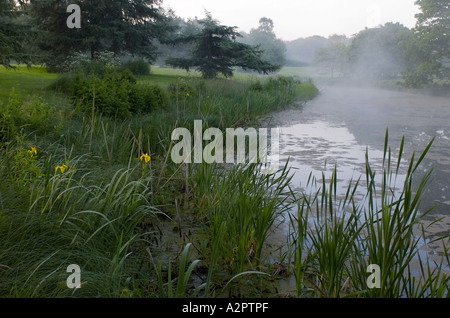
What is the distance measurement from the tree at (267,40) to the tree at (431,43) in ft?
27.1

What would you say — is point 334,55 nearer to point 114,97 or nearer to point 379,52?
point 379,52

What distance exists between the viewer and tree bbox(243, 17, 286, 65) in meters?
20.1

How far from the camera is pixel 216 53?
54.0 feet

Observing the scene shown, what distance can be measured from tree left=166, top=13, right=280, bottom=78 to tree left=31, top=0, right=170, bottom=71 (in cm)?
255

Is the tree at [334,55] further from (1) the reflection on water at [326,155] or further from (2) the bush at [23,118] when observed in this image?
(2) the bush at [23,118]

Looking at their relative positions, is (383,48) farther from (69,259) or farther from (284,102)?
(69,259)

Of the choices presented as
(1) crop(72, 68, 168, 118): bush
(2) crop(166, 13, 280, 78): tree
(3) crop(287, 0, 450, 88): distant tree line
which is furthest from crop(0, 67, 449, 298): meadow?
(3) crop(287, 0, 450, 88): distant tree line

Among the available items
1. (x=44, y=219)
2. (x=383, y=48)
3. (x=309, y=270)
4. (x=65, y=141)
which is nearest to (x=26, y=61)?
(x=65, y=141)

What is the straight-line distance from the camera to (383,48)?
30.6m

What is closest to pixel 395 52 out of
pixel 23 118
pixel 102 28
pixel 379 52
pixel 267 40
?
pixel 379 52

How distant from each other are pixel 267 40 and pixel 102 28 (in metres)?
8.59

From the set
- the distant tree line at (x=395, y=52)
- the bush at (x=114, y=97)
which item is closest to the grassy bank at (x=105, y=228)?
the bush at (x=114, y=97)

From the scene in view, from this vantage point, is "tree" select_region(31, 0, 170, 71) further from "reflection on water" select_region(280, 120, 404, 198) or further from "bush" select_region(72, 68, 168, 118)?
"reflection on water" select_region(280, 120, 404, 198)
